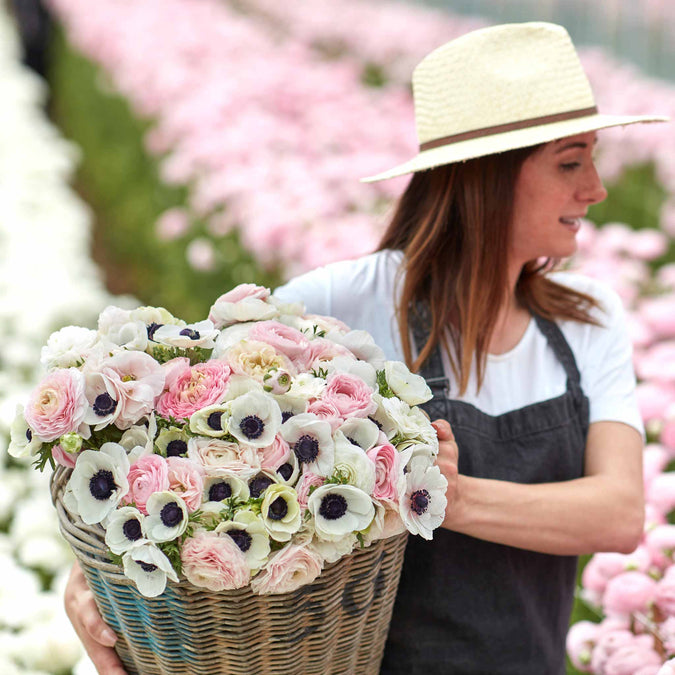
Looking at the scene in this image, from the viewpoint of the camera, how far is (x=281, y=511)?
38.7 inches

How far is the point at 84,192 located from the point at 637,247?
539 centimetres

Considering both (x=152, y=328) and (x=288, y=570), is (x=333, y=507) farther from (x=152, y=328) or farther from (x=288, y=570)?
→ (x=152, y=328)

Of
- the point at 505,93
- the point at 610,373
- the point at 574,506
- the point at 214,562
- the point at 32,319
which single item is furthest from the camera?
the point at 32,319

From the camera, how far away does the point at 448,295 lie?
1.62 metres

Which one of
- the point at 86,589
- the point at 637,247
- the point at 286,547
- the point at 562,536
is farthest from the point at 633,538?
the point at 637,247

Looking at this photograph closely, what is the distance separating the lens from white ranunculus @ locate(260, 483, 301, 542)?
97cm

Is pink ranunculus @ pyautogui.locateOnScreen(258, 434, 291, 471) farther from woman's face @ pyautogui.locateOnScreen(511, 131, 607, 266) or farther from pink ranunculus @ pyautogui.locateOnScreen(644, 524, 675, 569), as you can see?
pink ranunculus @ pyautogui.locateOnScreen(644, 524, 675, 569)

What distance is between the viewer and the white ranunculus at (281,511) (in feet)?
3.18

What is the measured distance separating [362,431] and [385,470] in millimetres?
52

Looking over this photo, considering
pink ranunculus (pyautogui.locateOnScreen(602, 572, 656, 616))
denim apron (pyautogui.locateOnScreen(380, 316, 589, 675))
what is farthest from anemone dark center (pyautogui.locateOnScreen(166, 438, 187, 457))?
pink ranunculus (pyautogui.locateOnScreen(602, 572, 656, 616))

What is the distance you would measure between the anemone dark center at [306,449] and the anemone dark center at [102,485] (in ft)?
0.68

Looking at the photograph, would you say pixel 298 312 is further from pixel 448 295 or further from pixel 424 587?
pixel 424 587

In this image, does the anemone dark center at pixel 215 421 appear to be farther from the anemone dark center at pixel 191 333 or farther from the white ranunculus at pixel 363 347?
the white ranunculus at pixel 363 347

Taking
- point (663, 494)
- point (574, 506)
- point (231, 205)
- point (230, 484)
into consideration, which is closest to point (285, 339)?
point (230, 484)
